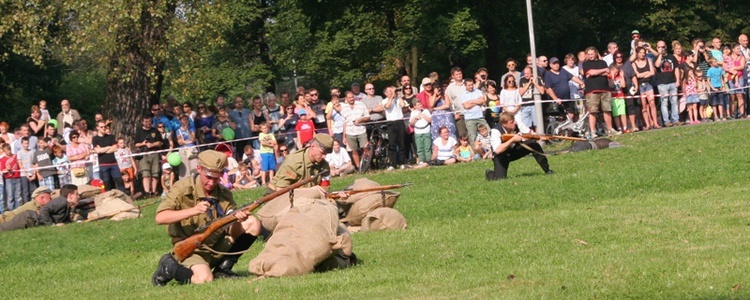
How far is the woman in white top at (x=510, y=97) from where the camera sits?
28734 millimetres

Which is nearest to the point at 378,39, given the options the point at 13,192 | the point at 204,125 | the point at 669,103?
the point at 669,103

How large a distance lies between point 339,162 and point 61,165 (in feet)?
20.0

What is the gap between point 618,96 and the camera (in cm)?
2958

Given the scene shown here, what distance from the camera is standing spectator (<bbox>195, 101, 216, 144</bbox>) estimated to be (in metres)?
29.3

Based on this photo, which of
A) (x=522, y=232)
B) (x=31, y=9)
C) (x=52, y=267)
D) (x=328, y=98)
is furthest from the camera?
(x=328, y=98)

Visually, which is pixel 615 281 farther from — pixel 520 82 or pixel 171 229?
pixel 520 82

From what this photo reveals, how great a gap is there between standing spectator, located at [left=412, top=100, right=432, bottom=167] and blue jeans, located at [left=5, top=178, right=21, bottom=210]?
8784mm

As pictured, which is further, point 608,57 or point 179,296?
point 608,57

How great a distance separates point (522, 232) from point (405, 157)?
13248mm

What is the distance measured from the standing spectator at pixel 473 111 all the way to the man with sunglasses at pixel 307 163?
11208 millimetres

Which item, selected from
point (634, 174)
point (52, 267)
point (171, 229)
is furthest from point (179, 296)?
point (634, 174)

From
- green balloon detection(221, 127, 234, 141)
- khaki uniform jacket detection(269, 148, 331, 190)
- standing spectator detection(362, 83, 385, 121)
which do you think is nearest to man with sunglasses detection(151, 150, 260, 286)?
khaki uniform jacket detection(269, 148, 331, 190)

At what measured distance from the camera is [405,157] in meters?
29.0

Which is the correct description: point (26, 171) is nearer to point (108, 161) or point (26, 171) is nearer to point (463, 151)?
point (108, 161)
